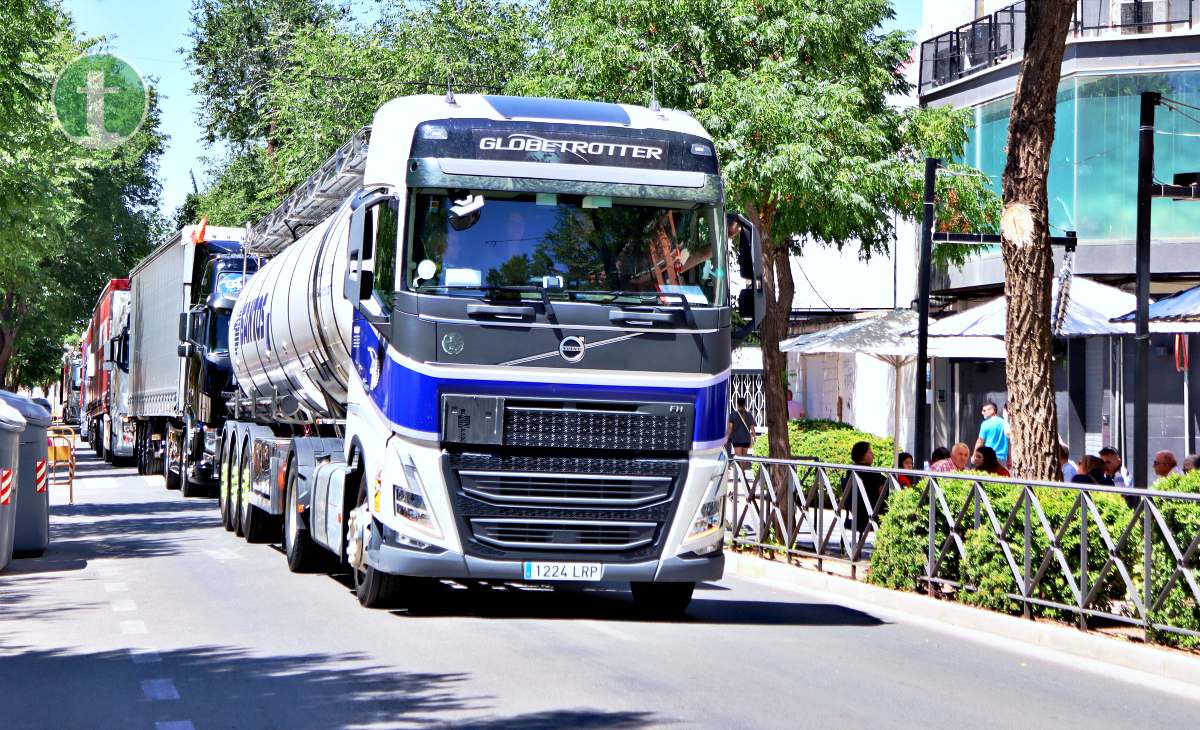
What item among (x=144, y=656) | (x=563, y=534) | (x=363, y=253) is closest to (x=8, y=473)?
(x=363, y=253)

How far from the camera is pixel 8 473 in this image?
15.5 m

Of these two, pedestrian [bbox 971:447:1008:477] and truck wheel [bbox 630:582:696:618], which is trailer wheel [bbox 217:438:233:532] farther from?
pedestrian [bbox 971:447:1008:477]

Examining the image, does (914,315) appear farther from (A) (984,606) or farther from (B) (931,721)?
(B) (931,721)

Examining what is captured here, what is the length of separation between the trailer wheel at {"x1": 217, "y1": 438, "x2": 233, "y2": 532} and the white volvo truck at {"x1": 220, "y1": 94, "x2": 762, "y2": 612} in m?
8.98

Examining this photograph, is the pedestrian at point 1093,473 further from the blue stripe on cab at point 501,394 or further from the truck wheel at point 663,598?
the blue stripe on cab at point 501,394

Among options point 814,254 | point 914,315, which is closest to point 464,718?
point 914,315

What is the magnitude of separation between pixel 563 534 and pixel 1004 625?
10.5 feet

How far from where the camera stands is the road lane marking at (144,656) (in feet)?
31.7

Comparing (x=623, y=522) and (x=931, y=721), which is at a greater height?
(x=623, y=522)

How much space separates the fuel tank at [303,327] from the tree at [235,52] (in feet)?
123

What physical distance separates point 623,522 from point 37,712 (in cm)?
450

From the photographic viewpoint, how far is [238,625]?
11.3 m

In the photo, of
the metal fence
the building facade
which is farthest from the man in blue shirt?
the metal fence

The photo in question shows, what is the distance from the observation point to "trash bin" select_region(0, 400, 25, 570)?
15.4m
